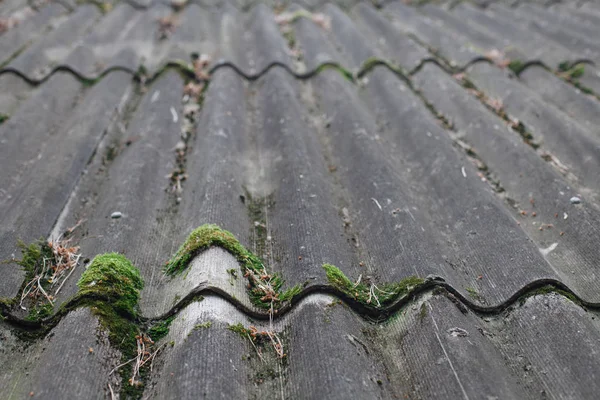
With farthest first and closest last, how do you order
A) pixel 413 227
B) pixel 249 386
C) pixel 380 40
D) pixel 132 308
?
1. pixel 380 40
2. pixel 413 227
3. pixel 132 308
4. pixel 249 386

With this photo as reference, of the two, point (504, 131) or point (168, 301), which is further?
point (504, 131)

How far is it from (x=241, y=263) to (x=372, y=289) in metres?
0.56

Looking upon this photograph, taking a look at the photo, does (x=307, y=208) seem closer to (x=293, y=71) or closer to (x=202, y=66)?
(x=293, y=71)

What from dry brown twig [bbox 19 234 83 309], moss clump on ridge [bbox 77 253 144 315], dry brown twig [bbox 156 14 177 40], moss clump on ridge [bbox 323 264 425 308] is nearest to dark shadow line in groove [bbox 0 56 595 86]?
dry brown twig [bbox 156 14 177 40]

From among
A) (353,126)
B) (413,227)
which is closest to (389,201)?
(413,227)

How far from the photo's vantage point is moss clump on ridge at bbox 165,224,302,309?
5.92ft

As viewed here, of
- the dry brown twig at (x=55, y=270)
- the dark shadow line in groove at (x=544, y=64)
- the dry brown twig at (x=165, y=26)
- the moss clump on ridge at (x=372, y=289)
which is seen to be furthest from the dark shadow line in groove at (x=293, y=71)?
the moss clump on ridge at (x=372, y=289)

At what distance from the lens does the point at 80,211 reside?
2281 millimetres

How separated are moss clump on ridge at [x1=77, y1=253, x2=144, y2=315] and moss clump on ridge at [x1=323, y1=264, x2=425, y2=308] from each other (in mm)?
788

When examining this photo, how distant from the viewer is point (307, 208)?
2197 mm

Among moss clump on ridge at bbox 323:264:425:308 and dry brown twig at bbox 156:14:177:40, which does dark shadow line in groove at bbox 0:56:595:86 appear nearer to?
dry brown twig at bbox 156:14:177:40

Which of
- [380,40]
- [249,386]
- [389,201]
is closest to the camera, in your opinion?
[249,386]

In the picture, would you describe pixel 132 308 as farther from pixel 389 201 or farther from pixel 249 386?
pixel 389 201

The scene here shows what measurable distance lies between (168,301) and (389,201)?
3.79 feet
